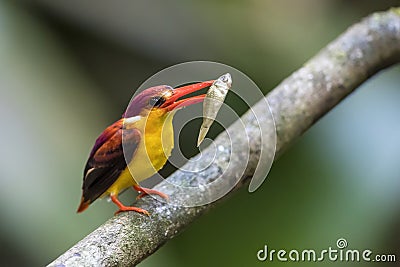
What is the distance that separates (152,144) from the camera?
1.90 feet

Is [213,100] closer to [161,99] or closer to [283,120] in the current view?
[161,99]

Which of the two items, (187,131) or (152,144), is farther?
(187,131)

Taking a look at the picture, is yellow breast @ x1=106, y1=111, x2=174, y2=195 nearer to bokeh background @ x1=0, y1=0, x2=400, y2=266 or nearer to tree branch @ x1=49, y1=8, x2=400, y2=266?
tree branch @ x1=49, y1=8, x2=400, y2=266

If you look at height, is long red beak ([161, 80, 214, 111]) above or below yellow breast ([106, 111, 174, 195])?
above

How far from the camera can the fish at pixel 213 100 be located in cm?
52

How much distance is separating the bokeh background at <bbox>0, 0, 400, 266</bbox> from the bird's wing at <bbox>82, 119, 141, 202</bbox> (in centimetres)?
18

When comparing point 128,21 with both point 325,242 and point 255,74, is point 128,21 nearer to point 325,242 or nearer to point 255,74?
point 255,74

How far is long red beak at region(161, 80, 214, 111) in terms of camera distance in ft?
1.70

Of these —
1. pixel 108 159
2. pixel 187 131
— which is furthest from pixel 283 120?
pixel 108 159

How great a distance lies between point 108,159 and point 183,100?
0.14m

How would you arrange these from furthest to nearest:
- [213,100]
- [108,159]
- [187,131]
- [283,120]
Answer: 1. [283,120]
2. [187,131]
3. [108,159]
4. [213,100]

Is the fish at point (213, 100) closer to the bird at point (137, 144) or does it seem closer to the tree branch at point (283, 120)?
the bird at point (137, 144)

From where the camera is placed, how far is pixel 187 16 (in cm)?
183

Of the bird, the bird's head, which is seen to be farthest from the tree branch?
the bird's head
